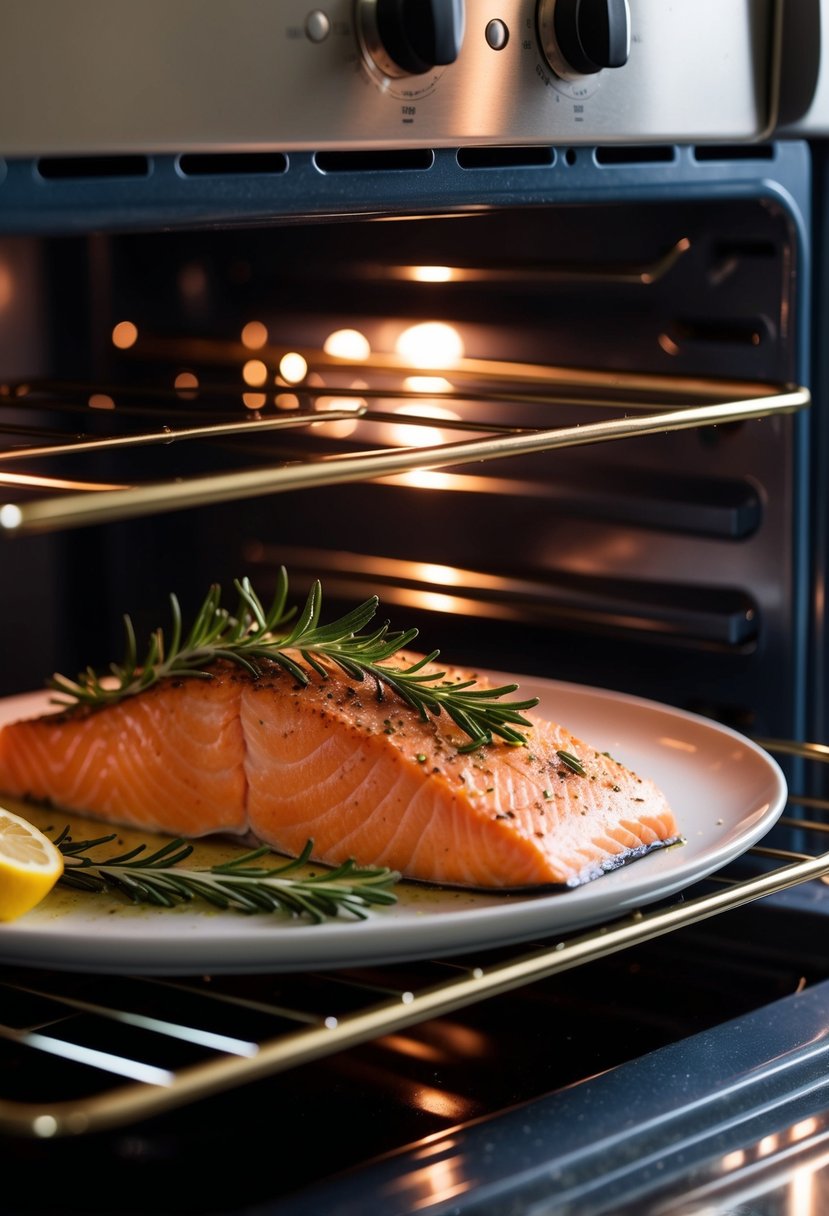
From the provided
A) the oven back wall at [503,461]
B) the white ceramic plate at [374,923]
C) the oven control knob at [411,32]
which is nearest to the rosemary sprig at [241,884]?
the white ceramic plate at [374,923]

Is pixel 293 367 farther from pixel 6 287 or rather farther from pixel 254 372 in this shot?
pixel 6 287

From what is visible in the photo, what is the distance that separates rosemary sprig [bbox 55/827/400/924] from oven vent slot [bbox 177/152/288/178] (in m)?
0.40

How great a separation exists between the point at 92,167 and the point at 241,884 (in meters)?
0.42

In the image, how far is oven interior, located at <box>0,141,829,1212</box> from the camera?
37.1 inches

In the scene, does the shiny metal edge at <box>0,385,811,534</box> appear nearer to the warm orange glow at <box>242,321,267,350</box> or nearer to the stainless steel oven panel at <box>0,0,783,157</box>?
the stainless steel oven panel at <box>0,0,783,157</box>

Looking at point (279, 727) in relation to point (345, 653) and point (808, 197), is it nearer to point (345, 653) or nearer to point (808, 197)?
point (345, 653)

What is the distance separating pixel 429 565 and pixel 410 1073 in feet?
2.02

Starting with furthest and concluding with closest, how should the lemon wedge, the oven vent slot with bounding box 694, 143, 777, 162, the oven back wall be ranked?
the oven back wall < the oven vent slot with bounding box 694, 143, 777, 162 < the lemon wedge

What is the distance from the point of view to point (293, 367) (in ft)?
4.81

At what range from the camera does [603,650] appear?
4.83 feet

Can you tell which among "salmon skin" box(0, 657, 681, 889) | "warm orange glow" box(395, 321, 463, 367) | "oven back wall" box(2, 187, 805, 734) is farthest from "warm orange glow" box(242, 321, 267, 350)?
"salmon skin" box(0, 657, 681, 889)

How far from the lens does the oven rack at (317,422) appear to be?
30.4 inches

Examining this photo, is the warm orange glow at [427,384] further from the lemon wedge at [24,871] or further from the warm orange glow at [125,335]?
the lemon wedge at [24,871]

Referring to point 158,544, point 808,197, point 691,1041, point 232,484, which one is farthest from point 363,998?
point 808,197
